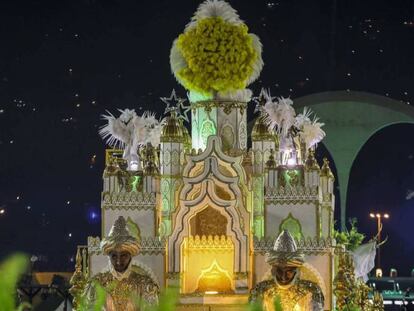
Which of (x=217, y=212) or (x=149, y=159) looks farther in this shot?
(x=149, y=159)

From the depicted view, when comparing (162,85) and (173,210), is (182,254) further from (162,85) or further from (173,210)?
(162,85)

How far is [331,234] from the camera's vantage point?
59.9 ft

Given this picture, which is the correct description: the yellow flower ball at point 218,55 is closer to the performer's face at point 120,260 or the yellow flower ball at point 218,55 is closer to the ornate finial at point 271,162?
the ornate finial at point 271,162

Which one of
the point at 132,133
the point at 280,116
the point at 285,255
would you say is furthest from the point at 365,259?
the point at 285,255

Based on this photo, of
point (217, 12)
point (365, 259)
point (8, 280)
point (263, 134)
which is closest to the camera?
point (8, 280)

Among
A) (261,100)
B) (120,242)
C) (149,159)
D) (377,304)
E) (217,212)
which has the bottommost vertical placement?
(377,304)

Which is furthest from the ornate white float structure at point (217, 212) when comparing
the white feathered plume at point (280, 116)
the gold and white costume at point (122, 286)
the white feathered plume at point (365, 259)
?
the gold and white costume at point (122, 286)

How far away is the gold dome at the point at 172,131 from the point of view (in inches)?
711

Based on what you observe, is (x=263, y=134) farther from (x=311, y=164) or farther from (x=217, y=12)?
(x=217, y=12)

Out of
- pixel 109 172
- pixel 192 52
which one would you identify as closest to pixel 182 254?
pixel 109 172

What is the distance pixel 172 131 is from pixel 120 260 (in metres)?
8.73

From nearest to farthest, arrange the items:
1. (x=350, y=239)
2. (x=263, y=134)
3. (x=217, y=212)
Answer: (x=217, y=212), (x=263, y=134), (x=350, y=239)

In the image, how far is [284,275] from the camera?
9188mm

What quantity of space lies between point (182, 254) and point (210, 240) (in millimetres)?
533
